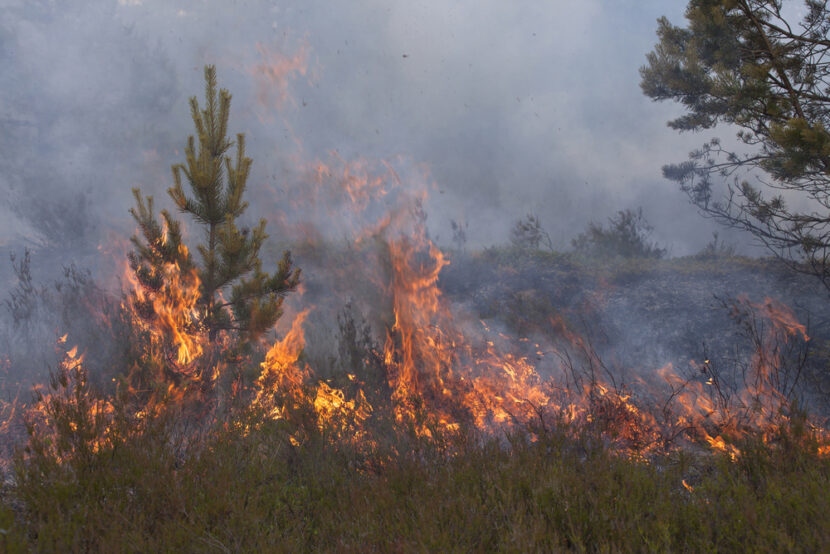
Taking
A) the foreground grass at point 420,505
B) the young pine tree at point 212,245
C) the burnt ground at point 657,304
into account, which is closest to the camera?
the foreground grass at point 420,505

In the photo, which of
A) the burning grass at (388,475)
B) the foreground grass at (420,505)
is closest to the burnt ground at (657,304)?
the burning grass at (388,475)

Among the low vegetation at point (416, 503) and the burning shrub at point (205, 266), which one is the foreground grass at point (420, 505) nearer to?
the low vegetation at point (416, 503)

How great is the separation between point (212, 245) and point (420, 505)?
487cm

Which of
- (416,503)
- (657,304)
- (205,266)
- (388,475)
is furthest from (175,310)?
(657,304)

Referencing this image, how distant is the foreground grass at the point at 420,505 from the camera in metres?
2.50

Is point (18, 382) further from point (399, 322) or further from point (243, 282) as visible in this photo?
point (399, 322)

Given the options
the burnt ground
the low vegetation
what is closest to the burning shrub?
the low vegetation

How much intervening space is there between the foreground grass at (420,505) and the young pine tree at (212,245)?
2747mm

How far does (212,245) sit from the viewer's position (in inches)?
246

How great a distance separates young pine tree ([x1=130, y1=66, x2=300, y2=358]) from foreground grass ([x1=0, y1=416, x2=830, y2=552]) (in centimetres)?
275

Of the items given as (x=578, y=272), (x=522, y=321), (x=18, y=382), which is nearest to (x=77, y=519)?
(x=18, y=382)

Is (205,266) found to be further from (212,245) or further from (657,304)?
(657,304)

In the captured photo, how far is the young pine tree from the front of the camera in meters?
5.93

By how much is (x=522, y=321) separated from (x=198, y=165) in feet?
25.3
